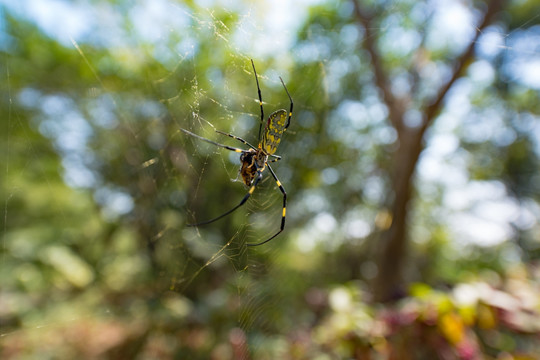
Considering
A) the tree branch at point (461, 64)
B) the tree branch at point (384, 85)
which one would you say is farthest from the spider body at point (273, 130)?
the tree branch at point (384, 85)

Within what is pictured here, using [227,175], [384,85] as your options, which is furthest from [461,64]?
[227,175]

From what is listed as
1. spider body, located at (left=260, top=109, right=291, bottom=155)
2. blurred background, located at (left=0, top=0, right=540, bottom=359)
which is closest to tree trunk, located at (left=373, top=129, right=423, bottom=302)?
blurred background, located at (left=0, top=0, right=540, bottom=359)

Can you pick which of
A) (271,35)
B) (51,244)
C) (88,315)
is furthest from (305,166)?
(51,244)

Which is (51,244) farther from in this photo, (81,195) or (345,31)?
(345,31)

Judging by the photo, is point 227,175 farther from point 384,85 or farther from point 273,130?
point 384,85

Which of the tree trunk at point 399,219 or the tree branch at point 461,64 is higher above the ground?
the tree branch at point 461,64

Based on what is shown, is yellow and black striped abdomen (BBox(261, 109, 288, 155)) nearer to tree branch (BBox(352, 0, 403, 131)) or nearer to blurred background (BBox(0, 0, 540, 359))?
blurred background (BBox(0, 0, 540, 359))

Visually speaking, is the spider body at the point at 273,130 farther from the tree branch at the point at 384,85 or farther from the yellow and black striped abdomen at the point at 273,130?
the tree branch at the point at 384,85
